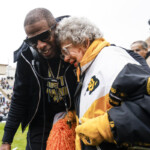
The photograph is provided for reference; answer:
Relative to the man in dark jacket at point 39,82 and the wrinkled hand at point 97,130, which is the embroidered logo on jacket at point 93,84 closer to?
the wrinkled hand at point 97,130

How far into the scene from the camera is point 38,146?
2.09 meters

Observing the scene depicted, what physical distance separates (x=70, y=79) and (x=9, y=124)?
0.88 m

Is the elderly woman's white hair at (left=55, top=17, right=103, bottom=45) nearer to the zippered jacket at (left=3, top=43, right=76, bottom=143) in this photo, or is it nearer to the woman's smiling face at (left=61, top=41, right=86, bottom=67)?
the woman's smiling face at (left=61, top=41, right=86, bottom=67)

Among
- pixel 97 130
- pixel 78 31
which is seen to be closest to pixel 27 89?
pixel 78 31

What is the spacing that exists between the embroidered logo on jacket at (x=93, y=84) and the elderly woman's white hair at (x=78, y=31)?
0.38 m

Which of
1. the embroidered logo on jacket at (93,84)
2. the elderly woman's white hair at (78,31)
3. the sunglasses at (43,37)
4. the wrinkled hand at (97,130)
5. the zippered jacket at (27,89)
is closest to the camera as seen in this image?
the wrinkled hand at (97,130)

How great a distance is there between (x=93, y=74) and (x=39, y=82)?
2.87 feet

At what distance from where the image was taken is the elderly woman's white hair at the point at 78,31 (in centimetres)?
144

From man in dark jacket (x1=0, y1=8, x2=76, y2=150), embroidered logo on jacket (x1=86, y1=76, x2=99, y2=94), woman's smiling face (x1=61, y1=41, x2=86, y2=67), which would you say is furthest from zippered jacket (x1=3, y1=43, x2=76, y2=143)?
embroidered logo on jacket (x1=86, y1=76, x2=99, y2=94)

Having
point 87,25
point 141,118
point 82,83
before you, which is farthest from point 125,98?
point 87,25

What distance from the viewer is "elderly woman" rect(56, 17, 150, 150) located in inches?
39.2

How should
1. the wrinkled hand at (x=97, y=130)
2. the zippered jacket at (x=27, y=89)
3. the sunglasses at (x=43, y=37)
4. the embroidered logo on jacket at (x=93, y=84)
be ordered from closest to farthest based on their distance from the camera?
the wrinkled hand at (x=97, y=130), the embroidered logo on jacket at (x=93, y=84), the sunglasses at (x=43, y=37), the zippered jacket at (x=27, y=89)

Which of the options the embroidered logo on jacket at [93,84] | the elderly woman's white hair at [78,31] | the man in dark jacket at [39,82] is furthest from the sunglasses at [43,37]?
the embroidered logo on jacket at [93,84]

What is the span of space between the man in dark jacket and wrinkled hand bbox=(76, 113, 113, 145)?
2.79ft
